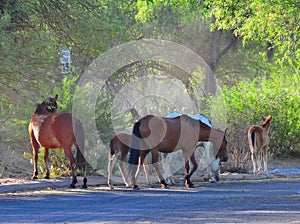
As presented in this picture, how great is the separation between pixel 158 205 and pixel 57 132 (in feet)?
17.1

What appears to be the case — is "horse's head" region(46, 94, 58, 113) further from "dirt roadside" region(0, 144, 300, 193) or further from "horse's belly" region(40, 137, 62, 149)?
"dirt roadside" region(0, 144, 300, 193)

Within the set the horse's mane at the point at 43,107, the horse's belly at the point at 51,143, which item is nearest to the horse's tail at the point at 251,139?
the horse's mane at the point at 43,107

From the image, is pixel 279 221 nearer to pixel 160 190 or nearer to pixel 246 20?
pixel 160 190

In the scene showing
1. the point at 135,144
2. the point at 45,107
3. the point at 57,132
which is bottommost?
the point at 135,144

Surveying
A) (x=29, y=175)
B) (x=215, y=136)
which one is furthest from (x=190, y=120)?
(x=29, y=175)

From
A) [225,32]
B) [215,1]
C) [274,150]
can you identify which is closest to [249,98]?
[274,150]

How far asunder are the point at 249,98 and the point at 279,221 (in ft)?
61.4

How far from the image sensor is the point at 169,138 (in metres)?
20.2

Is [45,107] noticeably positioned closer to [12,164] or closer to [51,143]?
[51,143]

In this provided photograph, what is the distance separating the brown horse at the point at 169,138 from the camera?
19438mm

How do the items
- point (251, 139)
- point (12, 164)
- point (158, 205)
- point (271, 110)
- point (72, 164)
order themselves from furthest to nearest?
point (271, 110)
point (251, 139)
point (12, 164)
point (72, 164)
point (158, 205)

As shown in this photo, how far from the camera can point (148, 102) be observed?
133ft

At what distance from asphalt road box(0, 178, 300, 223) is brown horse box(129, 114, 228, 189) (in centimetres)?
74

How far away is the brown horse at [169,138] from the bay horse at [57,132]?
47.0 inches
